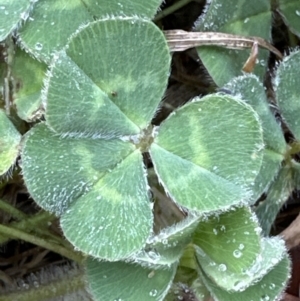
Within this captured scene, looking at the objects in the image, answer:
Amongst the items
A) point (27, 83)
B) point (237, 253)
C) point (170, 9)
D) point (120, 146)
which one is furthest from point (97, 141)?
point (170, 9)

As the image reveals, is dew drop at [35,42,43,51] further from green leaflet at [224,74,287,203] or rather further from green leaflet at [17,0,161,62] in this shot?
green leaflet at [224,74,287,203]

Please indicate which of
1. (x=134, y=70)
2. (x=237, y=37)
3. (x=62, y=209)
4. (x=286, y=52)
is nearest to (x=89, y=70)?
(x=134, y=70)

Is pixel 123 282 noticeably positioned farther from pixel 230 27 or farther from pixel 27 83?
pixel 230 27

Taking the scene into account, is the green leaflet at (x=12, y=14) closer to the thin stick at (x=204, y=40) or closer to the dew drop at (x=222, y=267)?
the thin stick at (x=204, y=40)

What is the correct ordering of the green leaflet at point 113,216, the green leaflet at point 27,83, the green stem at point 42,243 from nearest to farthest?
1. the green leaflet at point 113,216
2. the green leaflet at point 27,83
3. the green stem at point 42,243

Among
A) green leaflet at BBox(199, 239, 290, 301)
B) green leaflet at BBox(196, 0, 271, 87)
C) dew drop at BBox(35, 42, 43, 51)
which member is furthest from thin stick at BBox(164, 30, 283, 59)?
green leaflet at BBox(199, 239, 290, 301)

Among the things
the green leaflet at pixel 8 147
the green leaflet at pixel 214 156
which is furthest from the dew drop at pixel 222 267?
the green leaflet at pixel 8 147

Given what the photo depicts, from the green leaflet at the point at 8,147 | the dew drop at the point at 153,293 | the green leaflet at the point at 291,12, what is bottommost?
the dew drop at the point at 153,293
